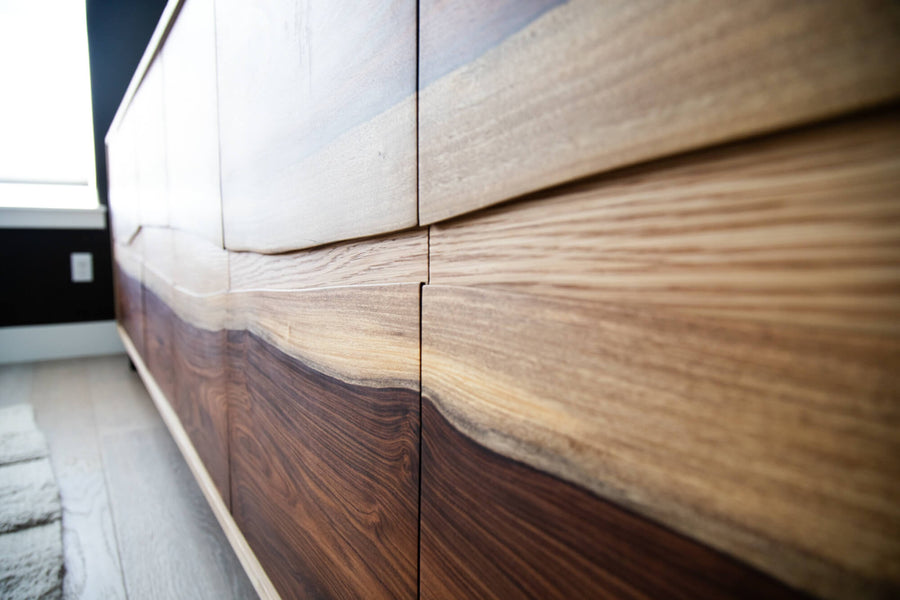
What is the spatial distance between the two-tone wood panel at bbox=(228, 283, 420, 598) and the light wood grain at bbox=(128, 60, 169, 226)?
59 centimetres

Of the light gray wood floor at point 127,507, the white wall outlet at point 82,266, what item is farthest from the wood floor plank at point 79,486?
the white wall outlet at point 82,266

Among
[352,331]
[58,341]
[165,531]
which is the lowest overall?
[165,531]

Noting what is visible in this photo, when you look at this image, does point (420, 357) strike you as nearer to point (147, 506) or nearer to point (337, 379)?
point (337, 379)

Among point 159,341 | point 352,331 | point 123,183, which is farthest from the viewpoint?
point 123,183

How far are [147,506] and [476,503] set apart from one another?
3.13ft

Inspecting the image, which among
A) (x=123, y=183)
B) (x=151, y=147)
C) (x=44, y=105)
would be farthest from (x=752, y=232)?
(x=44, y=105)

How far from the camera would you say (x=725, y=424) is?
0.15 metres

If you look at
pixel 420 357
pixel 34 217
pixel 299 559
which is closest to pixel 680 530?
pixel 420 357

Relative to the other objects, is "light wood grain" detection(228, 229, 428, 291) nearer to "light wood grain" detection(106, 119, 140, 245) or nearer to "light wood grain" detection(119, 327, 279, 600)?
"light wood grain" detection(119, 327, 279, 600)

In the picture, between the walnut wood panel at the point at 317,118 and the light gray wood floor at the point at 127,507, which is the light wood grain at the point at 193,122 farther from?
the light gray wood floor at the point at 127,507

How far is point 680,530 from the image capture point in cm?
16

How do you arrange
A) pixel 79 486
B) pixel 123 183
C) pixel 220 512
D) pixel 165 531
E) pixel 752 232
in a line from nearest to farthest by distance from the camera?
pixel 752 232 → pixel 220 512 → pixel 165 531 → pixel 79 486 → pixel 123 183

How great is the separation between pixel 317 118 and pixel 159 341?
99 cm

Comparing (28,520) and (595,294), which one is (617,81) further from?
(28,520)
